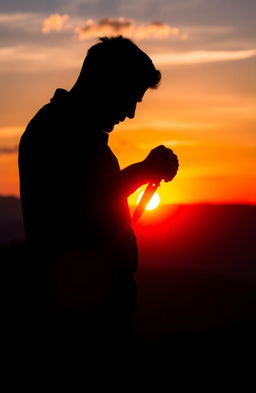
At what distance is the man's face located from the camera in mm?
4254

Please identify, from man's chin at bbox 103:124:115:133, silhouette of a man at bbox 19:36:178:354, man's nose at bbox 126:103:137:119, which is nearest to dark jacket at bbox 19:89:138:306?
Answer: silhouette of a man at bbox 19:36:178:354

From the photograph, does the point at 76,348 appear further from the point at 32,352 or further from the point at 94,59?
the point at 94,59

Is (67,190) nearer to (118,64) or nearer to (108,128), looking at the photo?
(108,128)

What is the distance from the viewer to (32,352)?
4.05 m

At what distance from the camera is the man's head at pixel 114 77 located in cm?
423

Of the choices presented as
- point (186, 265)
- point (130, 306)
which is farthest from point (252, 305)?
point (130, 306)

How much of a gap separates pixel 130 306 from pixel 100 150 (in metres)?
0.78

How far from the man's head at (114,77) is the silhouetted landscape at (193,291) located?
789mm

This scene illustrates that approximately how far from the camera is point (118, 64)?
4230 mm

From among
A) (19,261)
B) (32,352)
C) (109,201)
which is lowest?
(32,352)

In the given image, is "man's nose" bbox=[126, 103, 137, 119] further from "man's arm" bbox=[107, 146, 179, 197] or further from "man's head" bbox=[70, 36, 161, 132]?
"man's arm" bbox=[107, 146, 179, 197]

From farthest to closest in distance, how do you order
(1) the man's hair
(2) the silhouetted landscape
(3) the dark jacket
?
(2) the silhouetted landscape
(1) the man's hair
(3) the dark jacket

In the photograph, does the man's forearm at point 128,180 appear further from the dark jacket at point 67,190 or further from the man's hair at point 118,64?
the man's hair at point 118,64

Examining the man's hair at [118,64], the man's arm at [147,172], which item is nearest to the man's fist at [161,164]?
the man's arm at [147,172]
